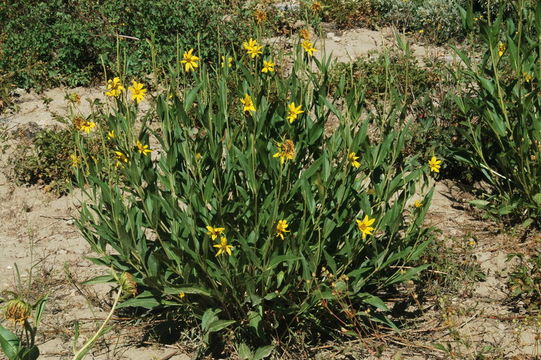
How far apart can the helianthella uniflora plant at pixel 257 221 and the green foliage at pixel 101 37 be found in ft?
9.54

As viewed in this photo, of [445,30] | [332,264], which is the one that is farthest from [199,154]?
[445,30]

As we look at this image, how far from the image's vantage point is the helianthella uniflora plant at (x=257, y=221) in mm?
3311

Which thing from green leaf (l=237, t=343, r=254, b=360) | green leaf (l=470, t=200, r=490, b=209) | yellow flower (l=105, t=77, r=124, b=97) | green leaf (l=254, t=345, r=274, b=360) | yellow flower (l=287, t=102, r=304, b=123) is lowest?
green leaf (l=237, t=343, r=254, b=360)

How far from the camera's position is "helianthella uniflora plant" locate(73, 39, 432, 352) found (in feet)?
10.9

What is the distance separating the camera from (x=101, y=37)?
6555 mm

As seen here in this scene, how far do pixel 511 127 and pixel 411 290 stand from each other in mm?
1327

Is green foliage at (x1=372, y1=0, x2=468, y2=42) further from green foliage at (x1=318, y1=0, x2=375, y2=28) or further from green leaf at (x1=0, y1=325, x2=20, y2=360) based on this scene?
green leaf at (x1=0, y1=325, x2=20, y2=360)

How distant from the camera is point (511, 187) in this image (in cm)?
486

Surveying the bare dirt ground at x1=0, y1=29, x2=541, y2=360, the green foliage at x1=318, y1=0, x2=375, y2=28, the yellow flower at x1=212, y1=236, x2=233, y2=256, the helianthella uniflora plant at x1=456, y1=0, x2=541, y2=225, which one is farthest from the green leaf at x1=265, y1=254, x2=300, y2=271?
the green foliage at x1=318, y1=0, x2=375, y2=28

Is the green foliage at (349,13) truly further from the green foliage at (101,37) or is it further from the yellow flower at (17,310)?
the yellow flower at (17,310)

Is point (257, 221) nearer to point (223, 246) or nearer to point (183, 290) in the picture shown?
point (223, 246)

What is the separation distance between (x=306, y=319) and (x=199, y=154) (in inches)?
39.3

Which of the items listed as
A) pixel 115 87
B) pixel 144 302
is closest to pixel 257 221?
pixel 144 302

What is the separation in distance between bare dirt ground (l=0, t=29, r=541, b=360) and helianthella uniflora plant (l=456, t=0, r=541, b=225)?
20 centimetres
